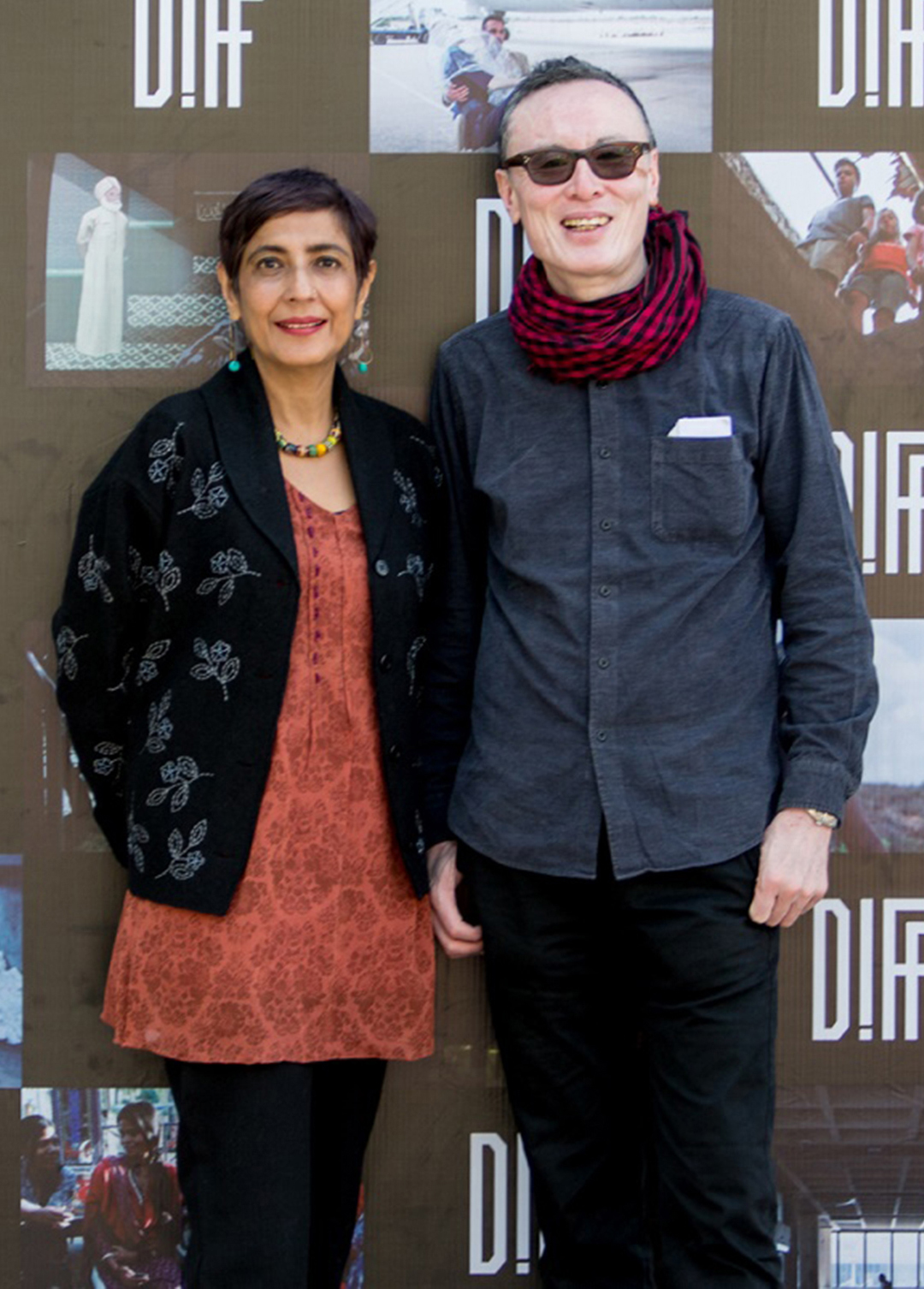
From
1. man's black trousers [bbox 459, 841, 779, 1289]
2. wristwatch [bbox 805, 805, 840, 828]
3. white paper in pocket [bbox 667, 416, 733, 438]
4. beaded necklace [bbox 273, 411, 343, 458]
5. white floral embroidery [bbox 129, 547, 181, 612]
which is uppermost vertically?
white paper in pocket [bbox 667, 416, 733, 438]

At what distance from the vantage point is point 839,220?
236 cm

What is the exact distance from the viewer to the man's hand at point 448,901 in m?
2.15

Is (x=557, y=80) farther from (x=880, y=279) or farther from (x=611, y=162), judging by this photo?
(x=880, y=279)

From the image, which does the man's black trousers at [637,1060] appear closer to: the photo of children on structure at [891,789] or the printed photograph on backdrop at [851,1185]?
the printed photograph on backdrop at [851,1185]

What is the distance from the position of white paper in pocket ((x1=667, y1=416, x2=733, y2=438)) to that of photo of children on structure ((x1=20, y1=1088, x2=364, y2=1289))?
1.52 metres

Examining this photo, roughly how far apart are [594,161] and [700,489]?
50 cm

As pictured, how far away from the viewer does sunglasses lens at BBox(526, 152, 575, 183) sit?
195 cm

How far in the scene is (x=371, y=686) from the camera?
2.01 meters

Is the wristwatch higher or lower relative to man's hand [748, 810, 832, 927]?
higher

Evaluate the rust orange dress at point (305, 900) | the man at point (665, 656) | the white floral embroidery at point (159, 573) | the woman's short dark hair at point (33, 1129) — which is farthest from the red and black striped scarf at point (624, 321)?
the woman's short dark hair at point (33, 1129)

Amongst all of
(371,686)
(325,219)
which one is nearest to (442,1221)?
(371,686)

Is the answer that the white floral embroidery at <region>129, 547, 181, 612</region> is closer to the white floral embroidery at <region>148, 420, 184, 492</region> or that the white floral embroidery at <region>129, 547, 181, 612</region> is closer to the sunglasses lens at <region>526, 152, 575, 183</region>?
the white floral embroidery at <region>148, 420, 184, 492</region>

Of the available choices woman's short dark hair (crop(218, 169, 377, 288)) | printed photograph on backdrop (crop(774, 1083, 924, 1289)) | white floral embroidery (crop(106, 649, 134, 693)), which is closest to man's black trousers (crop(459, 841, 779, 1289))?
printed photograph on backdrop (crop(774, 1083, 924, 1289))

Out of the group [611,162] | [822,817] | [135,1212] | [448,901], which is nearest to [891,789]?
[822,817]
